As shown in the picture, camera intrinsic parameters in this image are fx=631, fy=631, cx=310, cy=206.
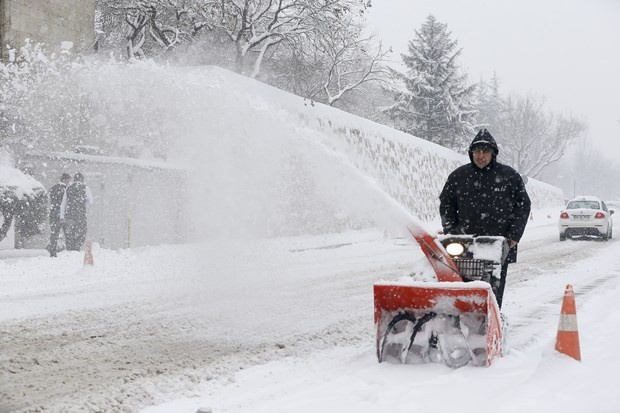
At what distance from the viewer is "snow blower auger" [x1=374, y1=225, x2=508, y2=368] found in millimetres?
4598

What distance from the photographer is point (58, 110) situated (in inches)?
579

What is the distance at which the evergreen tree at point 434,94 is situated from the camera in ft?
142

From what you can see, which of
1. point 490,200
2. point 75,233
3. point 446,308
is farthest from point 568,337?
point 75,233

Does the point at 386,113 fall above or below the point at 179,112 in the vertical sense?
above

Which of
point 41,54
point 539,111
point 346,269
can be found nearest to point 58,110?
point 41,54

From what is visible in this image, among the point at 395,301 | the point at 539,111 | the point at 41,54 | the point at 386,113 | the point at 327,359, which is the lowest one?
the point at 327,359

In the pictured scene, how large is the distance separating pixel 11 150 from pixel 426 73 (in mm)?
33820

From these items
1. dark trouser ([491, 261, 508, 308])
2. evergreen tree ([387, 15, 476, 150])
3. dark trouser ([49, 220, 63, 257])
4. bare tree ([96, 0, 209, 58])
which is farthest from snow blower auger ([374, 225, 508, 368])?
evergreen tree ([387, 15, 476, 150])

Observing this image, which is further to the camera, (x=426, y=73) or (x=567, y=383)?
(x=426, y=73)

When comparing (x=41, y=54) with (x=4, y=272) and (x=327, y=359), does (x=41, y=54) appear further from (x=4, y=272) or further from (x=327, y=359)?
(x=327, y=359)

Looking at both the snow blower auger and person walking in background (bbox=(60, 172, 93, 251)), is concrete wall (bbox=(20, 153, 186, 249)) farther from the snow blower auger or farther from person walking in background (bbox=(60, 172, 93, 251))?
the snow blower auger

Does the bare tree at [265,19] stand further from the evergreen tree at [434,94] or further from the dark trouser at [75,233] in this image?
the evergreen tree at [434,94]

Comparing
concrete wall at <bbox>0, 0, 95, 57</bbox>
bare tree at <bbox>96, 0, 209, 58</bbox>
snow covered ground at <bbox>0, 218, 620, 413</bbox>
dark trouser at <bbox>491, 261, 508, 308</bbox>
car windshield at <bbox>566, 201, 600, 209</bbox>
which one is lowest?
snow covered ground at <bbox>0, 218, 620, 413</bbox>

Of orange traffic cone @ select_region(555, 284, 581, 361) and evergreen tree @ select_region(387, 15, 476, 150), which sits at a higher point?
evergreen tree @ select_region(387, 15, 476, 150)
